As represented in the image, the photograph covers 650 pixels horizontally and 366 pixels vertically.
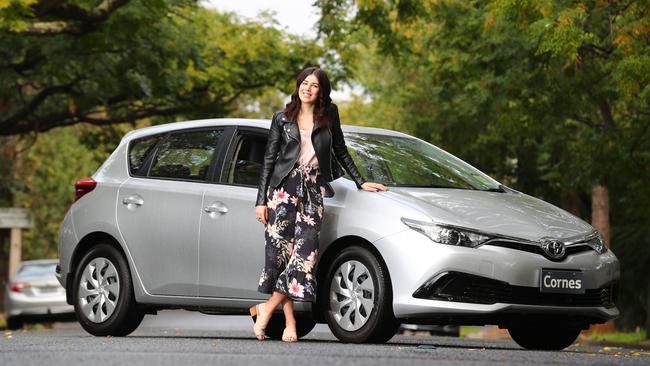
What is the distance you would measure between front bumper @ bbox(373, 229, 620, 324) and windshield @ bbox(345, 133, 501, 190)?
2.67 ft

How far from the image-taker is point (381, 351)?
8.63 m

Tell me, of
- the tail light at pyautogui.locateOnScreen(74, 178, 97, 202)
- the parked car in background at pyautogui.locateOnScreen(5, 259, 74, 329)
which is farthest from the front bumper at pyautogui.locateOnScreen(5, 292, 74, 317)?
the tail light at pyautogui.locateOnScreen(74, 178, 97, 202)

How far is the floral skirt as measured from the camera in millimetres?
9641

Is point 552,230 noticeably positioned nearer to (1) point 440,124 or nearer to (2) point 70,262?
(2) point 70,262

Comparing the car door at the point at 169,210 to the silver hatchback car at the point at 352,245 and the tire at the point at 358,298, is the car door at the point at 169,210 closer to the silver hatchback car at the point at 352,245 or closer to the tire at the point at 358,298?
the silver hatchback car at the point at 352,245

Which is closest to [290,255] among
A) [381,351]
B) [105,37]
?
[381,351]

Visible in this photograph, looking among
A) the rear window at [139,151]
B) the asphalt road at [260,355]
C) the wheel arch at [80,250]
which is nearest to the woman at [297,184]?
the asphalt road at [260,355]

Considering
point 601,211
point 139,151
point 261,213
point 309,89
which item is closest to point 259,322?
point 261,213

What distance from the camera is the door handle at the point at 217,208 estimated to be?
1041 centimetres

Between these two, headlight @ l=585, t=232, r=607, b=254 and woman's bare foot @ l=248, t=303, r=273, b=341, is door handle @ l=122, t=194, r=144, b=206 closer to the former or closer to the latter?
woman's bare foot @ l=248, t=303, r=273, b=341

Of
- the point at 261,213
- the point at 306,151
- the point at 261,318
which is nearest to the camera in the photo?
the point at 261,213

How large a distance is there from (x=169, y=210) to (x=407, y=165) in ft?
6.27

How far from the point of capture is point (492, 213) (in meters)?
9.46

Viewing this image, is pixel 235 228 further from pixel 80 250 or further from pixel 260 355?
pixel 260 355
